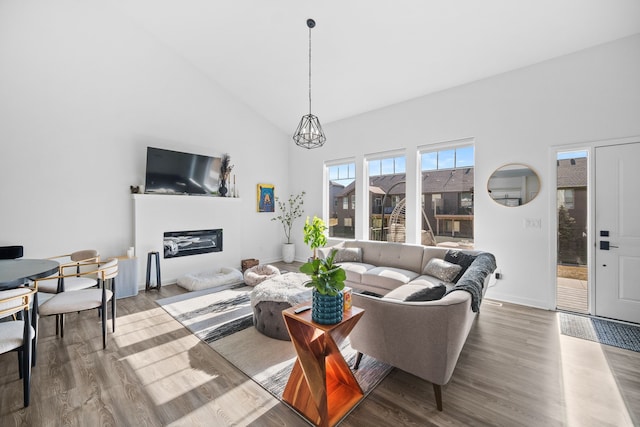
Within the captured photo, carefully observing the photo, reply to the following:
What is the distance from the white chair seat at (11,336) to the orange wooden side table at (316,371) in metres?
1.80

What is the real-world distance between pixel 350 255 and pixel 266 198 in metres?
2.76

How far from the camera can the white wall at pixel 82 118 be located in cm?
358

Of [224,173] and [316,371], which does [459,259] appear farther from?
[224,173]

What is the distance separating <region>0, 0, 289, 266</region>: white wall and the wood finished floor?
186 centimetres

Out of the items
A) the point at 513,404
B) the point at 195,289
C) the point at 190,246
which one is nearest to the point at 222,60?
the point at 190,246

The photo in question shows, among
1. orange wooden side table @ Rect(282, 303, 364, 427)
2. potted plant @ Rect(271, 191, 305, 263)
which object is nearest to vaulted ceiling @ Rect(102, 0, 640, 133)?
potted plant @ Rect(271, 191, 305, 263)

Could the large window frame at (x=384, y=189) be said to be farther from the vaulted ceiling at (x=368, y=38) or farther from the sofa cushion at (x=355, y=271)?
the sofa cushion at (x=355, y=271)

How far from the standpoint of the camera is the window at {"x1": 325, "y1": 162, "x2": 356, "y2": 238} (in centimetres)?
595

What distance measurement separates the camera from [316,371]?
172cm

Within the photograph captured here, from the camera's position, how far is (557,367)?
233 centimetres

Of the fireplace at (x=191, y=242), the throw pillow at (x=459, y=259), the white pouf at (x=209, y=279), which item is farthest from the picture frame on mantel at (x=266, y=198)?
the throw pillow at (x=459, y=259)

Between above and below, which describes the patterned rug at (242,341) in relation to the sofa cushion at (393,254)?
below

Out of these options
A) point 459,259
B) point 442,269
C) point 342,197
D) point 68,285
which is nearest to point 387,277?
point 442,269

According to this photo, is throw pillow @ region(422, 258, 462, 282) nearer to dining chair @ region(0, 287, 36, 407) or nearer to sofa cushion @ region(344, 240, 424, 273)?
sofa cushion @ region(344, 240, 424, 273)
